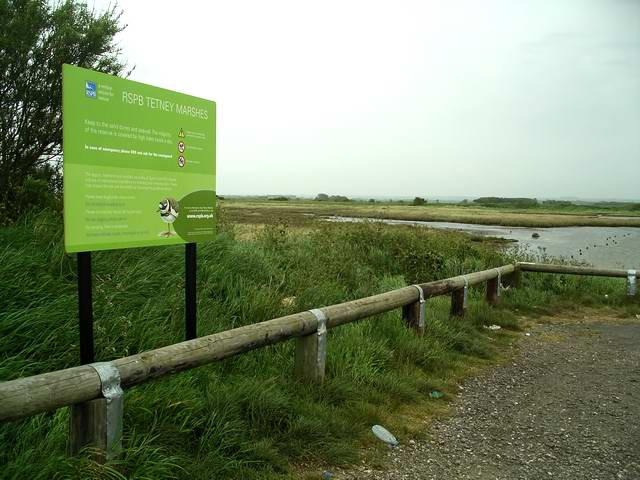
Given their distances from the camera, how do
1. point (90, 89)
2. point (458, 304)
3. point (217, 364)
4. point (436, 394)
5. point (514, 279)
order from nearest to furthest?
1. point (90, 89)
2. point (217, 364)
3. point (436, 394)
4. point (458, 304)
5. point (514, 279)

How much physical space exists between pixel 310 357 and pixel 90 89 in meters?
2.56

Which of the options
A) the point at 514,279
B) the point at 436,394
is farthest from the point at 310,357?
the point at 514,279

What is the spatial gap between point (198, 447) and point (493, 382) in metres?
3.37

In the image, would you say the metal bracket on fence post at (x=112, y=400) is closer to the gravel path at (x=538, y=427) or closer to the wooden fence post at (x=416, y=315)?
the gravel path at (x=538, y=427)

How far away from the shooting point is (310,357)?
4070 mm

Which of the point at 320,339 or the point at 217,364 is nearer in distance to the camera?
the point at 217,364

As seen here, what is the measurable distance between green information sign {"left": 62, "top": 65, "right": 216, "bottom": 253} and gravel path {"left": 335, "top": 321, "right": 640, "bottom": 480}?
2.06 m

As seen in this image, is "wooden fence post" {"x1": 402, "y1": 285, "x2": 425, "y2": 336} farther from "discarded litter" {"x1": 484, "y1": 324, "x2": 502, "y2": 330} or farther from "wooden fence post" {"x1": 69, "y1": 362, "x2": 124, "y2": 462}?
"wooden fence post" {"x1": 69, "y1": 362, "x2": 124, "y2": 462}

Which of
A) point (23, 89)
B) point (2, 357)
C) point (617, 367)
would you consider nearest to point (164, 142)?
point (2, 357)

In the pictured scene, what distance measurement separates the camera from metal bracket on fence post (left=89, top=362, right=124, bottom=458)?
2.48 m

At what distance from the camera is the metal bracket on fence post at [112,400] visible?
248cm

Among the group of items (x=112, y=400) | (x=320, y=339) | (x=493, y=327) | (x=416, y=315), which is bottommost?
(x=493, y=327)

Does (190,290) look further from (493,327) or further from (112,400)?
(493,327)

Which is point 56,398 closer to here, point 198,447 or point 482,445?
point 198,447
